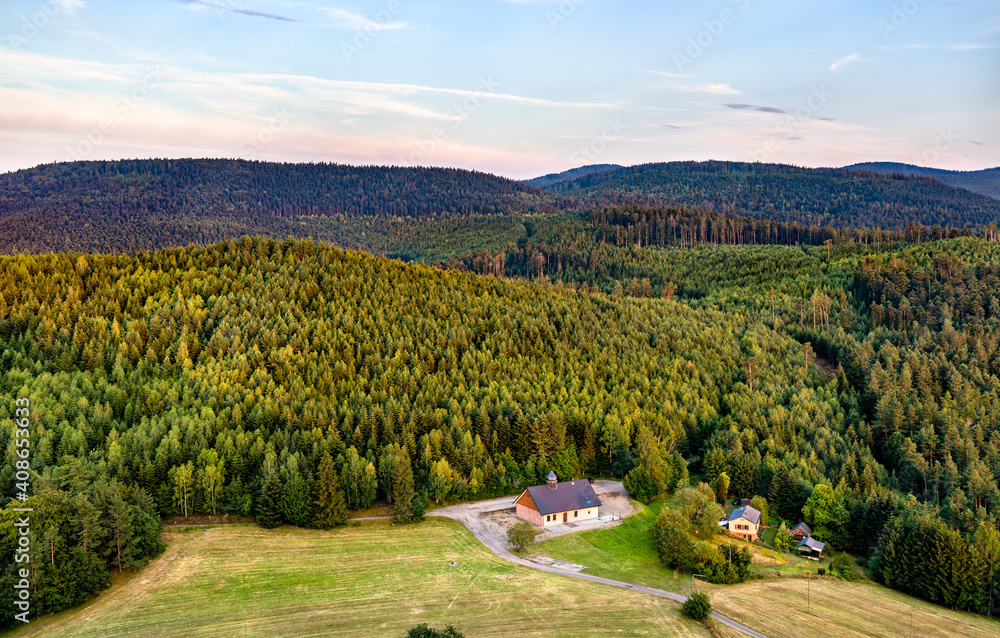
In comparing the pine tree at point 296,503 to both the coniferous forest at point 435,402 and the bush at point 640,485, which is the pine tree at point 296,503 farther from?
the bush at point 640,485

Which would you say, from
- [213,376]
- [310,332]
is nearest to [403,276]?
[310,332]

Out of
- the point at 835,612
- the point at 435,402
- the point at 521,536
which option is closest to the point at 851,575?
the point at 835,612

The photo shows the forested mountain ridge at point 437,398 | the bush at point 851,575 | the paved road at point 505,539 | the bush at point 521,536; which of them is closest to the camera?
the paved road at point 505,539

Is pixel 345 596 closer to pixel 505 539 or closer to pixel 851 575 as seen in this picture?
pixel 505 539

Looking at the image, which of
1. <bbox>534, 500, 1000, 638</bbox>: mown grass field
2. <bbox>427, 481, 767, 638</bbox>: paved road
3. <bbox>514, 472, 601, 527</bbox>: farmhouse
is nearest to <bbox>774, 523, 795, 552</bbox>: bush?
<bbox>534, 500, 1000, 638</bbox>: mown grass field

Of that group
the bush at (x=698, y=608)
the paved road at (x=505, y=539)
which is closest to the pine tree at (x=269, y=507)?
the paved road at (x=505, y=539)

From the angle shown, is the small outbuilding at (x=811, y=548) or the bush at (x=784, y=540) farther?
the bush at (x=784, y=540)
